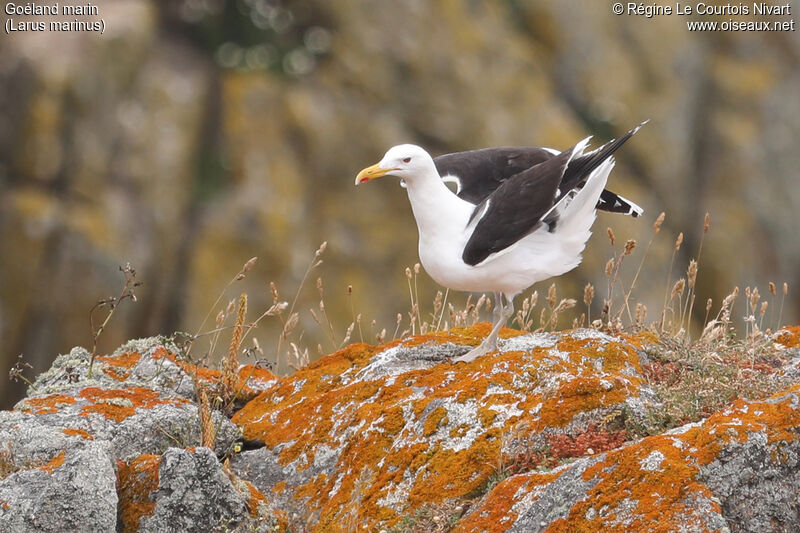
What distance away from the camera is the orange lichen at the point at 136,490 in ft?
14.7

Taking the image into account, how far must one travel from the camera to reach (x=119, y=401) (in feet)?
17.7

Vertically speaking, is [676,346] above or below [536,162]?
below

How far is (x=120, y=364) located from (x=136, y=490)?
6.16ft

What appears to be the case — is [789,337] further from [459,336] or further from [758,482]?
[758,482]

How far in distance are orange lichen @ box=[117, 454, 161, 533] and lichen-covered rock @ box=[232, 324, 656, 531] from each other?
28.3 inches

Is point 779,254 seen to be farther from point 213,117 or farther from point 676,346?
point 676,346

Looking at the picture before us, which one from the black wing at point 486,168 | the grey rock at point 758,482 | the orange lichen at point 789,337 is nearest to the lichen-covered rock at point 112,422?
the black wing at point 486,168

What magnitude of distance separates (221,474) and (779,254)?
18658 mm

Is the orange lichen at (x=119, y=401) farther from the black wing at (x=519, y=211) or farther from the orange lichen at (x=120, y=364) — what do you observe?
the black wing at (x=519, y=211)

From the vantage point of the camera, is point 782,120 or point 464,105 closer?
point 464,105

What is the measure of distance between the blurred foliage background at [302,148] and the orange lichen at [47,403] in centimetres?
813

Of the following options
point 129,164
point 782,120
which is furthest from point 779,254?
point 129,164

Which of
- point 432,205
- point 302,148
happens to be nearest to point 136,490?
point 432,205

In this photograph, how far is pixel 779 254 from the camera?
2094 cm
